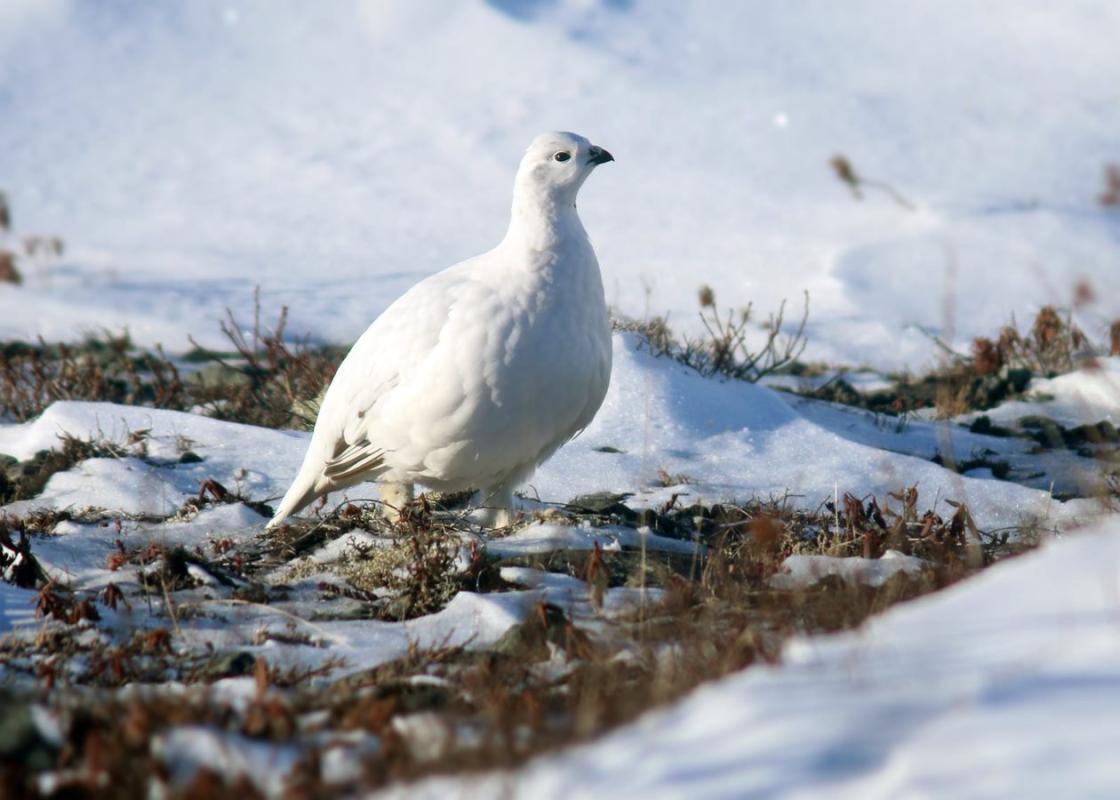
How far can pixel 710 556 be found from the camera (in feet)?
13.0

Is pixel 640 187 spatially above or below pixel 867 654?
above

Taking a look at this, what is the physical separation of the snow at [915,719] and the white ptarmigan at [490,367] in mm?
2096

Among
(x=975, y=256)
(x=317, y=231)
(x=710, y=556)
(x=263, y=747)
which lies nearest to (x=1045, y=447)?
(x=710, y=556)

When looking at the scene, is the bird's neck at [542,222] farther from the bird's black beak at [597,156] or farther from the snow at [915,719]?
Answer: the snow at [915,719]

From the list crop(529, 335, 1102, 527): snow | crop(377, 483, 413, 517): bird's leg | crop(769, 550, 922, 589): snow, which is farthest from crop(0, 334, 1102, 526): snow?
crop(769, 550, 922, 589): snow

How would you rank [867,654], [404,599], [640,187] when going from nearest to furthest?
[867,654], [404,599], [640,187]

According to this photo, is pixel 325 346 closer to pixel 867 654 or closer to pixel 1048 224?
pixel 867 654

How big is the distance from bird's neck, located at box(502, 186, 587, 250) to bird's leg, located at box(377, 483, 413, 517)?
3.33 feet

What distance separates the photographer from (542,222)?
464 centimetres

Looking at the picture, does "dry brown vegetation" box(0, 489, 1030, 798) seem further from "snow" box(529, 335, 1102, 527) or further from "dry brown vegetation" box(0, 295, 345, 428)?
"dry brown vegetation" box(0, 295, 345, 428)

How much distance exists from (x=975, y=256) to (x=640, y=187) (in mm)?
4883

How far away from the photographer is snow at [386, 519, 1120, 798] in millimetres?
1659

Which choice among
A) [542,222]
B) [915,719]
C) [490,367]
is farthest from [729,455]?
[915,719]

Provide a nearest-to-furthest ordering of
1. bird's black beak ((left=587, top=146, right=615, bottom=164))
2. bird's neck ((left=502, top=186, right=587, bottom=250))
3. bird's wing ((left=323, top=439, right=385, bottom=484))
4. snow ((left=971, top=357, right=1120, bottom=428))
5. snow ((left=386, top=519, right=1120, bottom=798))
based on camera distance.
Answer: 1. snow ((left=386, top=519, right=1120, bottom=798))
2. bird's neck ((left=502, top=186, right=587, bottom=250))
3. bird's wing ((left=323, top=439, right=385, bottom=484))
4. bird's black beak ((left=587, top=146, right=615, bottom=164))
5. snow ((left=971, top=357, right=1120, bottom=428))
